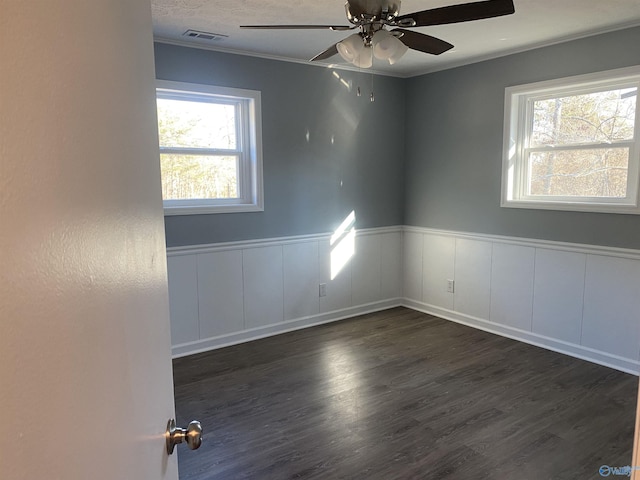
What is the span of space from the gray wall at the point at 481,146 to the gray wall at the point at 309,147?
269mm

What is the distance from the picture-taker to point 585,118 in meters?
3.50

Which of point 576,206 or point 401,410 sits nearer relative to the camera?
point 401,410

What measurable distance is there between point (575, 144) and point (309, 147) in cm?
224

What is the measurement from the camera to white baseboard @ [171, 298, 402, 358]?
370 cm

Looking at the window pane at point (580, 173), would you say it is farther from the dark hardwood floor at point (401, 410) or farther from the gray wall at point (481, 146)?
the dark hardwood floor at point (401, 410)

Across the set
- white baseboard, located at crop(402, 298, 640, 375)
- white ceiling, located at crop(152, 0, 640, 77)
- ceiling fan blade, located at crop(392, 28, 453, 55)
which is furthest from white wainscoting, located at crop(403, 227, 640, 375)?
ceiling fan blade, located at crop(392, 28, 453, 55)

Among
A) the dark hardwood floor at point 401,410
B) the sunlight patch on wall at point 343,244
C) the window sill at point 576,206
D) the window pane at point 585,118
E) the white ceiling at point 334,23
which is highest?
the white ceiling at point 334,23

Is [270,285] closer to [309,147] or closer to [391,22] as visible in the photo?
[309,147]

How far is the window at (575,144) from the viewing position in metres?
3.25

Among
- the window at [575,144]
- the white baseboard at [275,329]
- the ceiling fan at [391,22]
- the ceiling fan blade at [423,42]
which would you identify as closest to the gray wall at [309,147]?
the white baseboard at [275,329]

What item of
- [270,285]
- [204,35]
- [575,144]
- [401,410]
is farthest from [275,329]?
[575,144]

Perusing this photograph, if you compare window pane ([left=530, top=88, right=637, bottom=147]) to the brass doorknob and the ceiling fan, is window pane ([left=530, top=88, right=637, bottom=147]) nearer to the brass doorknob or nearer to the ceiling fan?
the ceiling fan

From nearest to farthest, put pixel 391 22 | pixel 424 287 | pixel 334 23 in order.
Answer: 1. pixel 391 22
2. pixel 334 23
3. pixel 424 287

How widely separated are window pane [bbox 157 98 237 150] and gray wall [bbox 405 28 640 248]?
2026 mm
